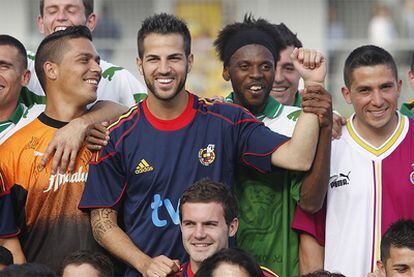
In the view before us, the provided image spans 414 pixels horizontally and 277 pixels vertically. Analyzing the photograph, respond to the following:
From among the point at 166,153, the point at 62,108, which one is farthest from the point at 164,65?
the point at 62,108

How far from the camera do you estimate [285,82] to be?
389 inches

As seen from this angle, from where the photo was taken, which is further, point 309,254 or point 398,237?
point 309,254

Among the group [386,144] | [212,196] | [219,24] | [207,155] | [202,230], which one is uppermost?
[219,24]

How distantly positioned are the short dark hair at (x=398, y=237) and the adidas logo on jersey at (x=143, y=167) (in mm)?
1578

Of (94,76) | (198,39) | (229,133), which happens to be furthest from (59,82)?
(198,39)

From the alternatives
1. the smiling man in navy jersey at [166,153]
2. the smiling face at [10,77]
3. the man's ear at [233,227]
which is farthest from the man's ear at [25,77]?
the man's ear at [233,227]

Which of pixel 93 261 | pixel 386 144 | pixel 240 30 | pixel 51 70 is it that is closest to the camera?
pixel 93 261

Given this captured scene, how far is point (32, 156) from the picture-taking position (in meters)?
8.38

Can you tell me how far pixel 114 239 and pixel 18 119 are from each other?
1354 millimetres

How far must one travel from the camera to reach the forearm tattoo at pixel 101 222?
8016mm

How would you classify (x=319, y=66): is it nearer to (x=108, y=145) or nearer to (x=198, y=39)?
(x=108, y=145)

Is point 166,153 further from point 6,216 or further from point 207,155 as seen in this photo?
point 6,216

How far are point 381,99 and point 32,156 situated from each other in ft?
7.88

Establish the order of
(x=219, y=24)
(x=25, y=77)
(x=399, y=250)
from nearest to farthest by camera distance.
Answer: (x=399, y=250) < (x=25, y=77) < (x=219, y=24)
